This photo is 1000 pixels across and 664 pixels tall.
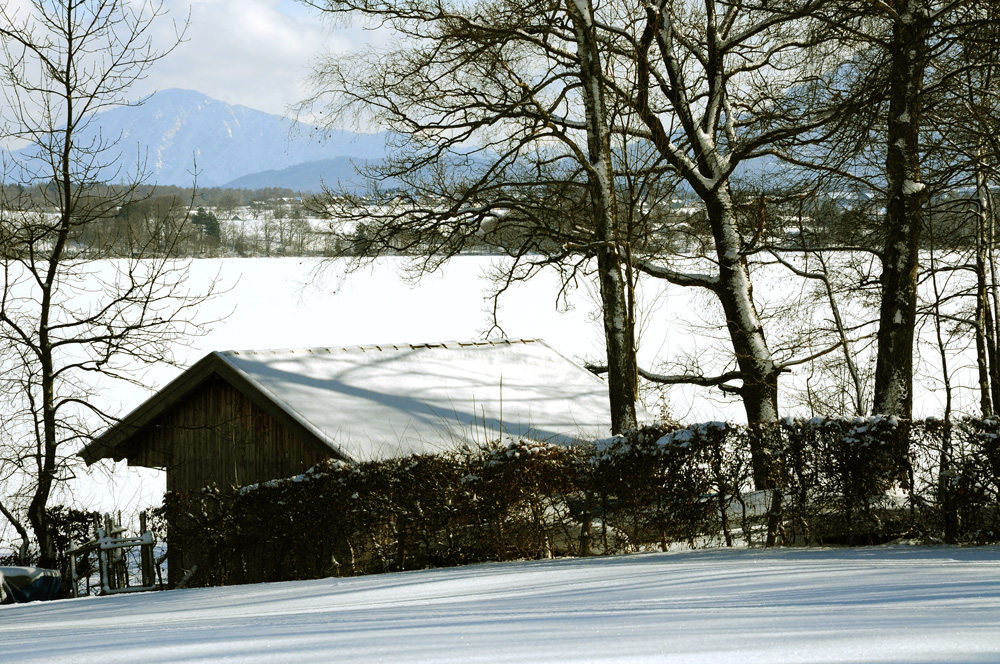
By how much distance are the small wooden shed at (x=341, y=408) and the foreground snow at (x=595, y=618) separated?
537 cm

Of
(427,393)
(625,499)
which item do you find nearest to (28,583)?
(427,393)

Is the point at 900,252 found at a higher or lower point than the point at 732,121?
lower

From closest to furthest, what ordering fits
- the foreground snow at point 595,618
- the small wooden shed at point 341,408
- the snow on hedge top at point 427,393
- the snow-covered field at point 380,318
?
the foreground snow at point 595,618
the snow on hedge top at point 427,393
the small wooden shed at point 341,408
the snow-covered field at point 380,318

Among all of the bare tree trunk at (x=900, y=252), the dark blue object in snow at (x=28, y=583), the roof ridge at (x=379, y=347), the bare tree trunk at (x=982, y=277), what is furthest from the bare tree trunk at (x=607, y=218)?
the dark blue object in snow at (x=28, y=583)

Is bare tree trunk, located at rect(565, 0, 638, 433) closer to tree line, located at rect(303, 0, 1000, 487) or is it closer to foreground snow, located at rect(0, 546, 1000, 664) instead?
tree line, located at rect(303, 0, 1000, 487)

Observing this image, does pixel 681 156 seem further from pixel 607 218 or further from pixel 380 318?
pixel 380 318

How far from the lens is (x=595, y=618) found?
486 cm

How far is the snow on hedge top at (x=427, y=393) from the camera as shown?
13812 mm

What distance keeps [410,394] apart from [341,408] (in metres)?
1.58

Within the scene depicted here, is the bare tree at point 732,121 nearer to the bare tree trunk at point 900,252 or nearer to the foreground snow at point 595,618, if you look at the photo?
the bare tree trunk at point 900,252

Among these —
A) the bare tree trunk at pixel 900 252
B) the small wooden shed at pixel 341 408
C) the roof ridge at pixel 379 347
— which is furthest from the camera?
the roof ridge at pixel 379 347

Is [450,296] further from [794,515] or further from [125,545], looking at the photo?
[794,515]

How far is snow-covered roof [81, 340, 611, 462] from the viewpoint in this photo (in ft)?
45.3

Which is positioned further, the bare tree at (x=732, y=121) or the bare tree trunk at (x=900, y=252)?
the bare tree at (x=732, y=121)
